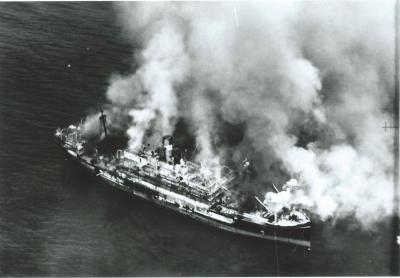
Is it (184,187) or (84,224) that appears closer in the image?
(84,224)

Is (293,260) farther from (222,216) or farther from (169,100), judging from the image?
(169,100)

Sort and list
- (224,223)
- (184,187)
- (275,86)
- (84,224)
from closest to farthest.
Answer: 1. (84,224)
2. (224,223)
3. (184,187)
4. (275,86)

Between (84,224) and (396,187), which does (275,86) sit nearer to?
(396,187)

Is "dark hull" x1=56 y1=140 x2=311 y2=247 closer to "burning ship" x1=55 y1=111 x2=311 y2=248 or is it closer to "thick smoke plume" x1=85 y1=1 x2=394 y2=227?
"burning ship" x1=55 y1=111 x2=311 y2=248

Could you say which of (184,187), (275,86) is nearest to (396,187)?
(275,86)

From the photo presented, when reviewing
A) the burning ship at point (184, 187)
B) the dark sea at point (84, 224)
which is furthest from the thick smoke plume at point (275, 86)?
the dark sea at point (84, 224)

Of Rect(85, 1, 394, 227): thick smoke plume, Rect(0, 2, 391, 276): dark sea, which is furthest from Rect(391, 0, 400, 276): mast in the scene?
Rect(85, 1, 394, 227): thick smoke plume
